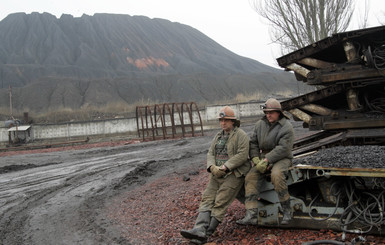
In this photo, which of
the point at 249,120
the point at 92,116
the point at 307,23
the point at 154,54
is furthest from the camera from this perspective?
the point at 154,54

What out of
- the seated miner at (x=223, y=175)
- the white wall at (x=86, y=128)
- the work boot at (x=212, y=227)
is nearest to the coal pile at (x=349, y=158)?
the seated miner at (x=223, y=175)

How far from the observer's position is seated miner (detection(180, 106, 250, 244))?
544 centimetres

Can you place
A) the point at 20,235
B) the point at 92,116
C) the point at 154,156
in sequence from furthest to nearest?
the point at 92,116, the point at 154,156, the point at 20,235

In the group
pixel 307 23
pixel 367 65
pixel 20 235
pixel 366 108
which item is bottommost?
pixel 20 235

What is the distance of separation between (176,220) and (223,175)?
155cm

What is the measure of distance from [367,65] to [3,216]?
7936mm

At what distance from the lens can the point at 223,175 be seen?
5695mm

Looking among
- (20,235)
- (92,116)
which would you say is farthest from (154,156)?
(92,116)

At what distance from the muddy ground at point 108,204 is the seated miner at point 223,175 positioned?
335mm

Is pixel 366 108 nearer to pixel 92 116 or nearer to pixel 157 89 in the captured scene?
pixel 92 116

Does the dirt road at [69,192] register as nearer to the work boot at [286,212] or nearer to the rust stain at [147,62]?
the work boot at [286,212]

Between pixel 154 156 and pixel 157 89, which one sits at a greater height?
pixel 157 89

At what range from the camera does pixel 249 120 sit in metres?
32.7

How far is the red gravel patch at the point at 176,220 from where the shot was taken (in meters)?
5.21
